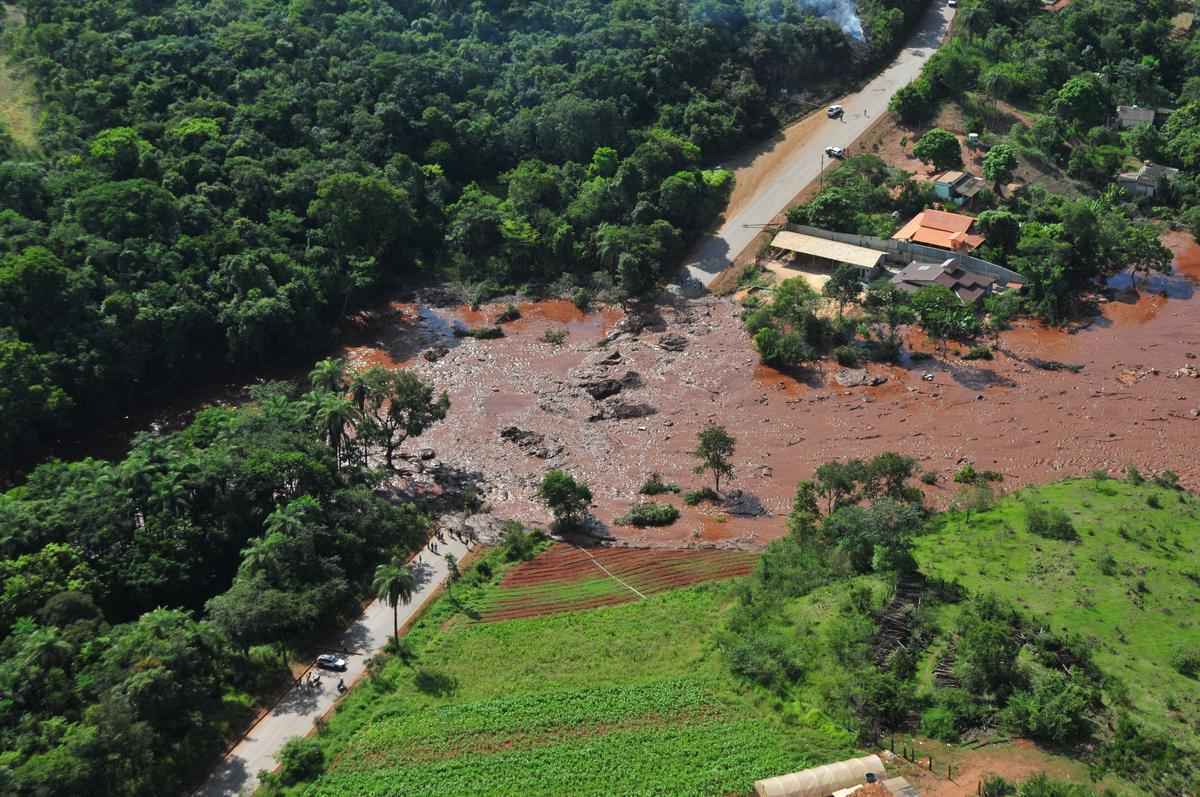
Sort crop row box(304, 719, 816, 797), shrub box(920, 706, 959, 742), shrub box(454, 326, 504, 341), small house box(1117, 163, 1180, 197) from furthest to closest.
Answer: small house box(1117, 163, 1180, 197) < shrub box(454, 326, 504, 341) < crop row box(304, 719, 816, 797) < shrub box(920, 706, 959, 742)

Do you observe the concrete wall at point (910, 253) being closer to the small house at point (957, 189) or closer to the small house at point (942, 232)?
the small house at point (942, 232)

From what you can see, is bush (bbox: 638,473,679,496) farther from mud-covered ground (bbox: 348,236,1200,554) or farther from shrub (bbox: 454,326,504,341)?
shrub (bbox: 454,326,504,341)

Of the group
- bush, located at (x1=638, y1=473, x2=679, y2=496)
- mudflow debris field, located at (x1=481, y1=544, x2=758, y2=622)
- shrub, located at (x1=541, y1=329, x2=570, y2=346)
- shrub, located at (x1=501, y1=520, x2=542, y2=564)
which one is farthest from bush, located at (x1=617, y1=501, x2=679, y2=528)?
shrub, located at (x1=541, y1=329, x2=570, y2=346)

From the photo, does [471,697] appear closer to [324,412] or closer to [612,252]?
[324,412]

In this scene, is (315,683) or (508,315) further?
(508,315)

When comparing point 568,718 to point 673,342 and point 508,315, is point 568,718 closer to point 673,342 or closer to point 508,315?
point 673,342

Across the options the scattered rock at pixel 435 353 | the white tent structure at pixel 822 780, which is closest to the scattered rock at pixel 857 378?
the scattered rock at pixel 435 353

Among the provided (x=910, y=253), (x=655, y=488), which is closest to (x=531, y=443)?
(x=655, y=488)
